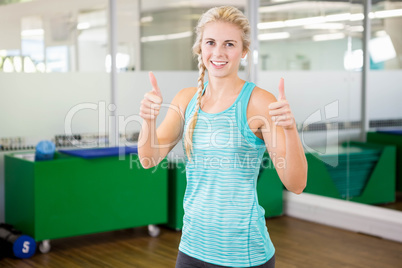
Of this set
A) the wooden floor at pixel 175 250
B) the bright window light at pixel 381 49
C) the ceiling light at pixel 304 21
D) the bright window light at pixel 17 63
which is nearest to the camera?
the wooden floor at pixel 175 250

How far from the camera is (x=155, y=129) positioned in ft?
5.43

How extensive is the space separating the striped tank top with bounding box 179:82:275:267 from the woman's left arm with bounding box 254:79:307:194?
63 millimetres

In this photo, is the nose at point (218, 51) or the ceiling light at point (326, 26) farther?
the ceiling light at point (326, 26)

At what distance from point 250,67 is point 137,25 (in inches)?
49.8

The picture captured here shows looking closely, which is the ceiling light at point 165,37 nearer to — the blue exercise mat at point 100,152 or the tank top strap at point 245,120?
the blue exercise mat at point 100,152

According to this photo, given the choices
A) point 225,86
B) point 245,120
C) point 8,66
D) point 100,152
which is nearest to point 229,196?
point 245,120

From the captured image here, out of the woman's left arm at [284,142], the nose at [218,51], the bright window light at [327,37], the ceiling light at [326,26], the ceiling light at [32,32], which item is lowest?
the woman's left arm at [284,142]

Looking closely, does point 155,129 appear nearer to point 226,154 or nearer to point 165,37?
point 226,154

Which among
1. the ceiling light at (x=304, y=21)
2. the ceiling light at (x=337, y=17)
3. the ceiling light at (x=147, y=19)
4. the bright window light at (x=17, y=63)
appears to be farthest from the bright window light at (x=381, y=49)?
the bright window light at (x=17, y=63)

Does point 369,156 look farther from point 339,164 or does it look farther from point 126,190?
point 126,190

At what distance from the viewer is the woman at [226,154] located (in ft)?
5.20

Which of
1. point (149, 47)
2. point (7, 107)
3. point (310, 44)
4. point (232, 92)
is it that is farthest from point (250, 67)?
point (232, 92)

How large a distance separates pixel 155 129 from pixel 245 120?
267mm

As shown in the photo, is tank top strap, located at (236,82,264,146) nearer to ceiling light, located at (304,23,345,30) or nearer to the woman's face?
the woman's face
